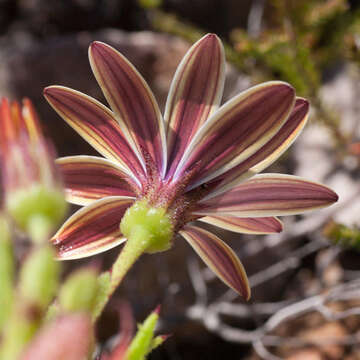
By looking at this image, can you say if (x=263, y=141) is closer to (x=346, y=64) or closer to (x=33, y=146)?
(x=33, y=146)

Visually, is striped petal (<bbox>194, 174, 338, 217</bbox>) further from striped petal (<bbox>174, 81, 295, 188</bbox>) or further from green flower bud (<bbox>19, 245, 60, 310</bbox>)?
green flower bud (<bbox>19, 245, 60, 310</bbox>)

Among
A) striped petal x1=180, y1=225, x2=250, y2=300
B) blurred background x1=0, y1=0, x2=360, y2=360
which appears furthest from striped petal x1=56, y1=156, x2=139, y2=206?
blurred background x1=0, y1=0, x2=360, y2=360

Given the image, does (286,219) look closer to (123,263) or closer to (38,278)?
(123,263)

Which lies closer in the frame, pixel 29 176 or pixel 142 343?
pixel 29 176

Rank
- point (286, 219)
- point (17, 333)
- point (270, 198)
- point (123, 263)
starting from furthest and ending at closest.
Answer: point (286, 219) < point (270, 198) < point (123, 263) < point (17, 333)

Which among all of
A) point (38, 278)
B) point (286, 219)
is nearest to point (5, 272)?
point (38, 278)

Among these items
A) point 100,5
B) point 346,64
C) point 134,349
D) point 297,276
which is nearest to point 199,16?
point 100,5
